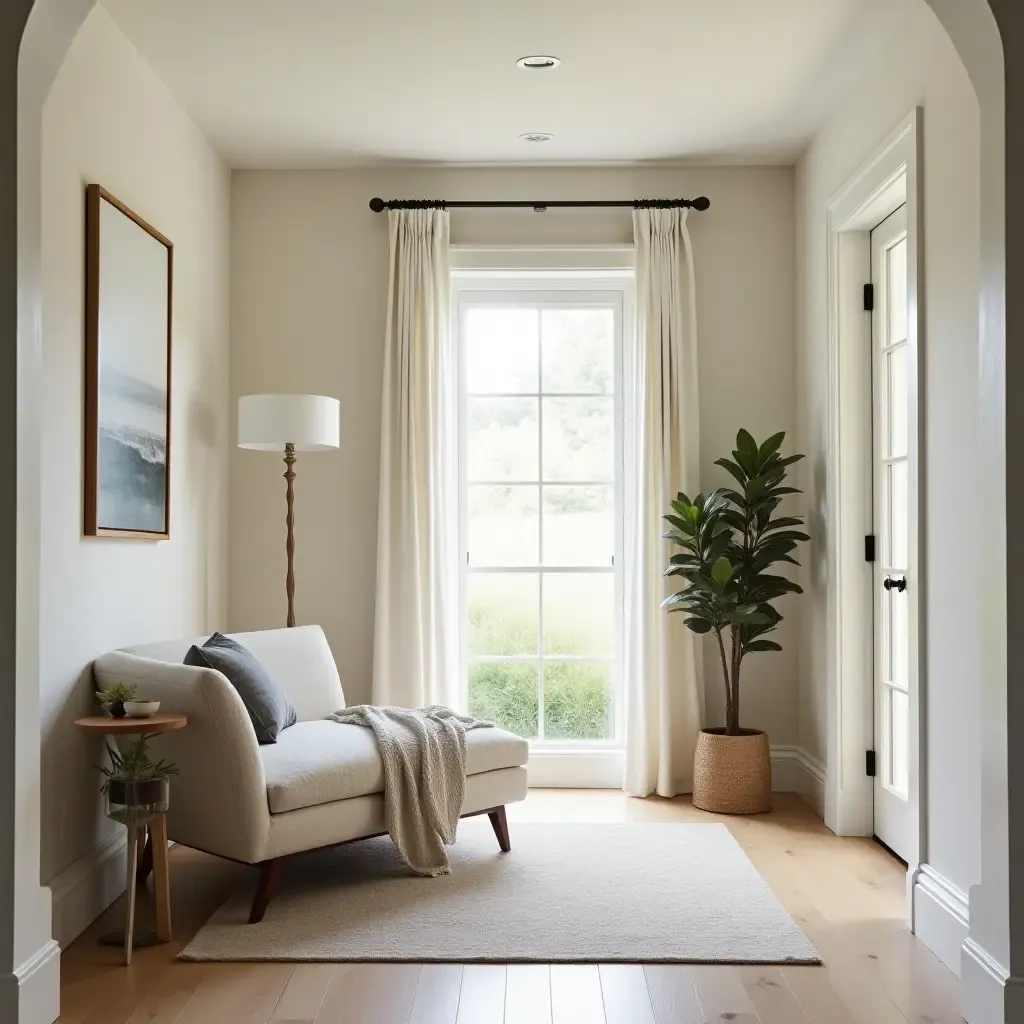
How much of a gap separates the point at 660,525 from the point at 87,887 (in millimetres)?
2843

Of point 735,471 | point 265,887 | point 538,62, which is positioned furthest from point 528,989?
point 538,62

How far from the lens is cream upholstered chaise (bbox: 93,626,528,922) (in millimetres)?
3359

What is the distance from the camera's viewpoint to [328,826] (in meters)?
3.58

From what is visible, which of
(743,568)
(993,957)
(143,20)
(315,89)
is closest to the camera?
(993,957)

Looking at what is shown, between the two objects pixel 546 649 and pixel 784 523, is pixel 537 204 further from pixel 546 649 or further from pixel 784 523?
pixel 546 649

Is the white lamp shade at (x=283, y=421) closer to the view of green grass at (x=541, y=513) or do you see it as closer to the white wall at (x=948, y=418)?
the view of green grass at (x=541, y=513)

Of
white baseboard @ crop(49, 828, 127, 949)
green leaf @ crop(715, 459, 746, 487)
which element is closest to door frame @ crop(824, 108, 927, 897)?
green leaf @ crop(715, 459, 746, 487)

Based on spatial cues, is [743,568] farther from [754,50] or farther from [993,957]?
[993,957]

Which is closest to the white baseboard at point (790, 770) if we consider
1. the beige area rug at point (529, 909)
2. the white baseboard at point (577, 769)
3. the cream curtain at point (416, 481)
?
the white baseboard at point (577, 769)

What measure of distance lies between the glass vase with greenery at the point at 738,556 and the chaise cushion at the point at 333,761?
1148 millimetres

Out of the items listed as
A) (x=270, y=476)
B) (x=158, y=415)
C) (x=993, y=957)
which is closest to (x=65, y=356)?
(x=158, y=415)

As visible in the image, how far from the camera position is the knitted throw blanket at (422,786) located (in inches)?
149

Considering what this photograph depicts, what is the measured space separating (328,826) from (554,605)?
212 centimetres

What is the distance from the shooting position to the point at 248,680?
12.5 feet
